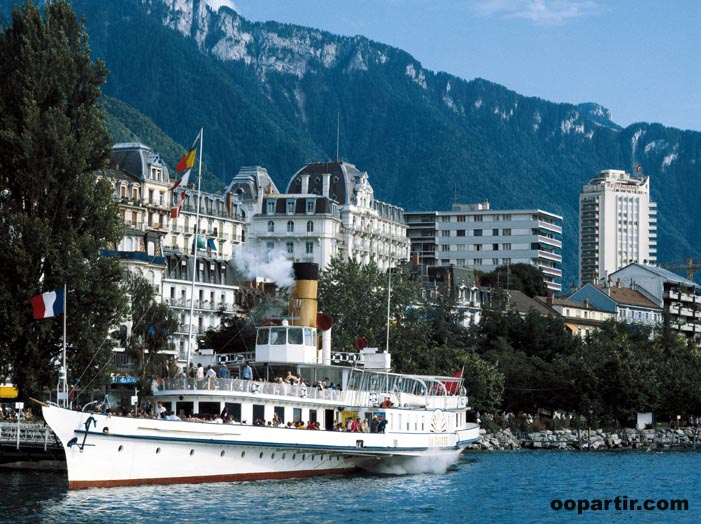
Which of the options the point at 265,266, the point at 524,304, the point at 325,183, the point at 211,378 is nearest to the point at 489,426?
the point at 265,266

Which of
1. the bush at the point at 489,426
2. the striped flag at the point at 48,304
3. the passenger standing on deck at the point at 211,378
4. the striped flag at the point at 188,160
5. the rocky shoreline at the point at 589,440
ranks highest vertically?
the striped flag at the point at 188,160

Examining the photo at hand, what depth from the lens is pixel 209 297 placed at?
11994 cm

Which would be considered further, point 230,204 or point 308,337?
point 230,204

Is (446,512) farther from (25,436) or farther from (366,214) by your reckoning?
(366,214)

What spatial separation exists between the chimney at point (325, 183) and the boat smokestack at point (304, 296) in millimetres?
96749

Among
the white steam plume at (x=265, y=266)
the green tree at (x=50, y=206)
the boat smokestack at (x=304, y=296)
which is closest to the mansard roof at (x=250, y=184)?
the white steam plume at (x=265, y=266)

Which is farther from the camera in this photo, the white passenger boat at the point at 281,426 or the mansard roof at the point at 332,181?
the mansard roof at the point at 332,181

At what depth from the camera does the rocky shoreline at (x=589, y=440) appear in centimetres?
9644

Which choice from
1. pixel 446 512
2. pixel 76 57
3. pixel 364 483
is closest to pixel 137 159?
pixel 76 57

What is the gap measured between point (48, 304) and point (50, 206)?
741 centimetres

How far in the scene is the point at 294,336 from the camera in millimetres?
59344

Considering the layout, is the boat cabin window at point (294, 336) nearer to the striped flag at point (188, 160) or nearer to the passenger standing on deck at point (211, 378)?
the passenger standing on deck at point (211, 378)

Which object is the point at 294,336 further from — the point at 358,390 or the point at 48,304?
the point at 48,304

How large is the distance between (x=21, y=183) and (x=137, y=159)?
2711 inches
